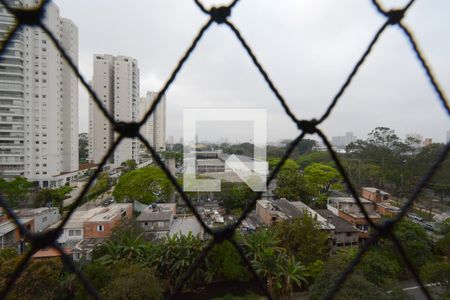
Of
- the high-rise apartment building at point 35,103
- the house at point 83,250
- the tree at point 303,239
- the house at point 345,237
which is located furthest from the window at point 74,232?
the house at point 345,237

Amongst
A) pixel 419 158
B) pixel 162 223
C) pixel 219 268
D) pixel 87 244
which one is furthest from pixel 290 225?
pixel 419 158

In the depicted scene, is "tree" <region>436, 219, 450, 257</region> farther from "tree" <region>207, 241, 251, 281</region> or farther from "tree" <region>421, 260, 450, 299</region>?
"tree" <region>207, 241, 251, 281</region>

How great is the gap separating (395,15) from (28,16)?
0.57 metres

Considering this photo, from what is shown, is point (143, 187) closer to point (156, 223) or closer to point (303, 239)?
point (156, 223)

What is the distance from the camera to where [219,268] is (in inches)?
153

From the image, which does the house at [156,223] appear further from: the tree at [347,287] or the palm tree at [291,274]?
the tree at [347,287]

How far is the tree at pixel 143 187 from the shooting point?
708 centimetres

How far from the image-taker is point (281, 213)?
18.4ft

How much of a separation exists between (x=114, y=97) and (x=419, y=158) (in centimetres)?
1028

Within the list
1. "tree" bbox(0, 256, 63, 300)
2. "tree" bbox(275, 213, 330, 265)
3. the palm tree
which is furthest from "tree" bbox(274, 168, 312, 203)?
"tree" bbox(0, 256, 63, 300)

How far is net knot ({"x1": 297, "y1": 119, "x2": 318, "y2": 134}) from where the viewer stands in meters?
0.45

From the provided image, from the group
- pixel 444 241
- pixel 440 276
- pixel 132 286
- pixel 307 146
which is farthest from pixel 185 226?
pixel 307 146

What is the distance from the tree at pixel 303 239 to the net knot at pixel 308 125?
4.19 m

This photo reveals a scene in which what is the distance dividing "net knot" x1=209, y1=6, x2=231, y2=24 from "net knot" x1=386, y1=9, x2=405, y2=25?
268 mm
